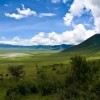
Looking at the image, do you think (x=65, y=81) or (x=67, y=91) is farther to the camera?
(x=65, y=81)

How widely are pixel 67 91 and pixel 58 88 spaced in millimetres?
8674

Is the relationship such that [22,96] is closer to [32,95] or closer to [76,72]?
[32,95]

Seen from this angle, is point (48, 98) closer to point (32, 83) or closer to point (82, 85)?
point (82, 85)

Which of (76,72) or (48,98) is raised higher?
(76,72)

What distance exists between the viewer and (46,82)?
5612 centimetres

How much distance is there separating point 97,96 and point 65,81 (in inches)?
680

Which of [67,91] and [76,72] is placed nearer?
[67,91]

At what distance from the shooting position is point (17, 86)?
58.5 metres

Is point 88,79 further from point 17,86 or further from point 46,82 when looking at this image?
point 17,86

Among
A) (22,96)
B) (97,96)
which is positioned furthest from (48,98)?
(97,96)

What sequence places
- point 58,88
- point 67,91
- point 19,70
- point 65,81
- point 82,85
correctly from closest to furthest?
point 67,91 → point 82,85 → point 58,88 → point 65,81 → point 19,70

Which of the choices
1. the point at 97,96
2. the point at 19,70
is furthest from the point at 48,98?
the point at 19,70

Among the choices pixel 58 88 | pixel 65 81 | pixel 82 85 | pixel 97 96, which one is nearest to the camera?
pixel 97 96

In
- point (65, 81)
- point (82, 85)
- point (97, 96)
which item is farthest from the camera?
point (65, 81)
